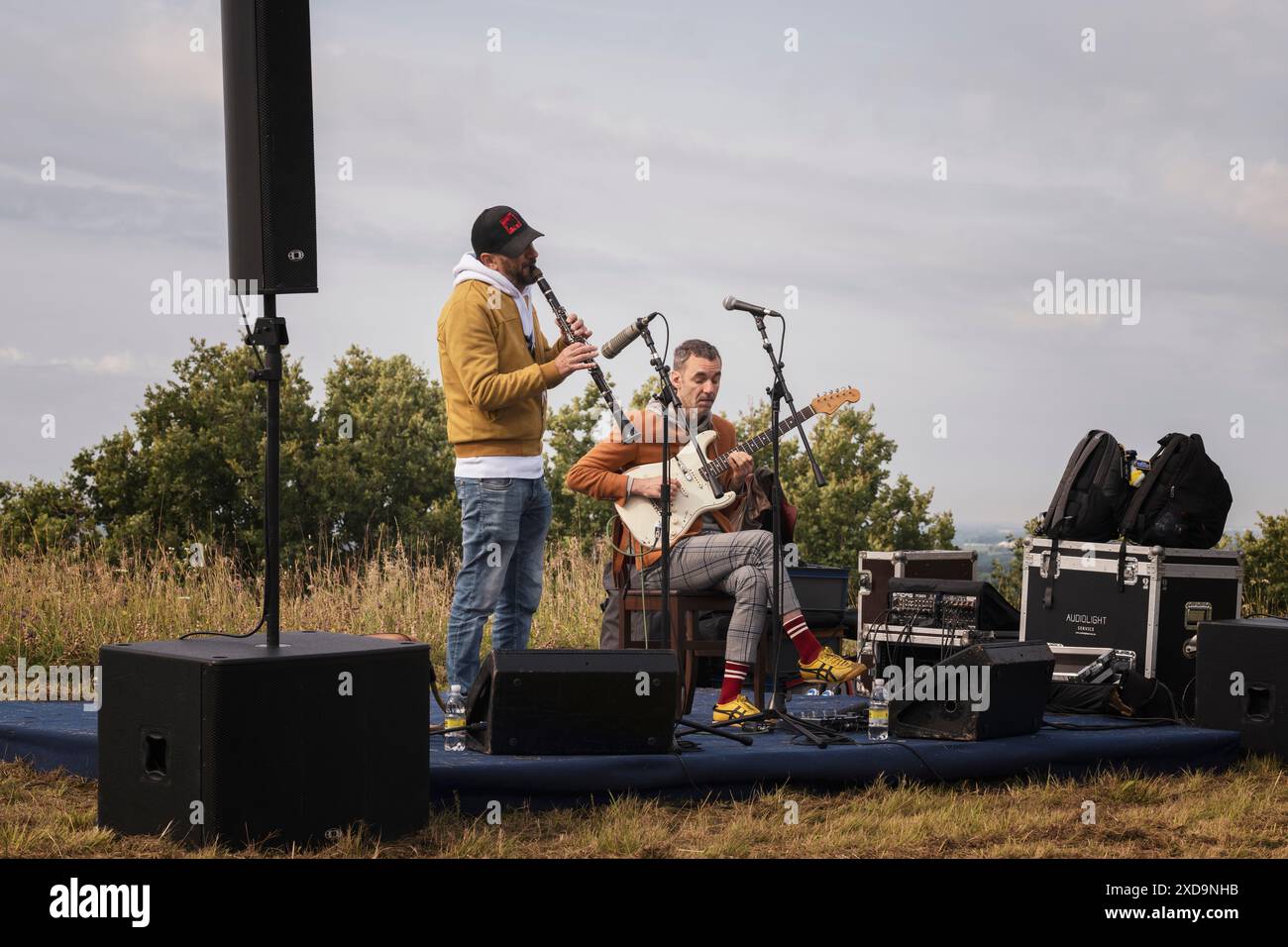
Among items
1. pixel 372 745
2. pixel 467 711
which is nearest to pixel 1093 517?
pixel 467 711

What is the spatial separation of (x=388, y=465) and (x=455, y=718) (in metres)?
18.8

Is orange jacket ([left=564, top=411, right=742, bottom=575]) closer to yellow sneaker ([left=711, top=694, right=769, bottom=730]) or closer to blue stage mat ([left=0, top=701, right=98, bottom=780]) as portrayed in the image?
yellow sneaker ([left=711, top=694, right=769, bottom=730])

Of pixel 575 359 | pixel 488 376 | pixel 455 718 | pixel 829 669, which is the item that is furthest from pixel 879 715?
pixel 488 376

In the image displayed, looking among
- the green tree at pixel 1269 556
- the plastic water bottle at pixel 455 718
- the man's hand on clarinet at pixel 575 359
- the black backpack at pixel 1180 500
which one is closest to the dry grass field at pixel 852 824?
the plastic water bottle at pixel 455 718

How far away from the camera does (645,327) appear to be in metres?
4.46

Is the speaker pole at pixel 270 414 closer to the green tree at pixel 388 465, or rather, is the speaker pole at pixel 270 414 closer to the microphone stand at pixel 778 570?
the microphone stand at pixel 778 570

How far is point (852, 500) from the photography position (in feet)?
58.9

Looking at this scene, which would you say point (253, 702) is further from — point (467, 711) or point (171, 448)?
point (171, 448)

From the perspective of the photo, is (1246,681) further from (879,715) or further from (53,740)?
(53,740)

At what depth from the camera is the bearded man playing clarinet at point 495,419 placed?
441 centimetres

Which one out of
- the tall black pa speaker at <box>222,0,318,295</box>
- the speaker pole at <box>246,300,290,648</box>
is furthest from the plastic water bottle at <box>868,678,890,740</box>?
the tall black pa speaker at <box>222,0,318,295</box>

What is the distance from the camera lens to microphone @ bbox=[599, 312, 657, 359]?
4465mm

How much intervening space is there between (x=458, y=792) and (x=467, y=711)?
0.38 metres

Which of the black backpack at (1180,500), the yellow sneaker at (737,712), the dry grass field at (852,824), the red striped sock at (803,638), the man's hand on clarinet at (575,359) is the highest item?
the man's hand on clarinet at (575,359)
